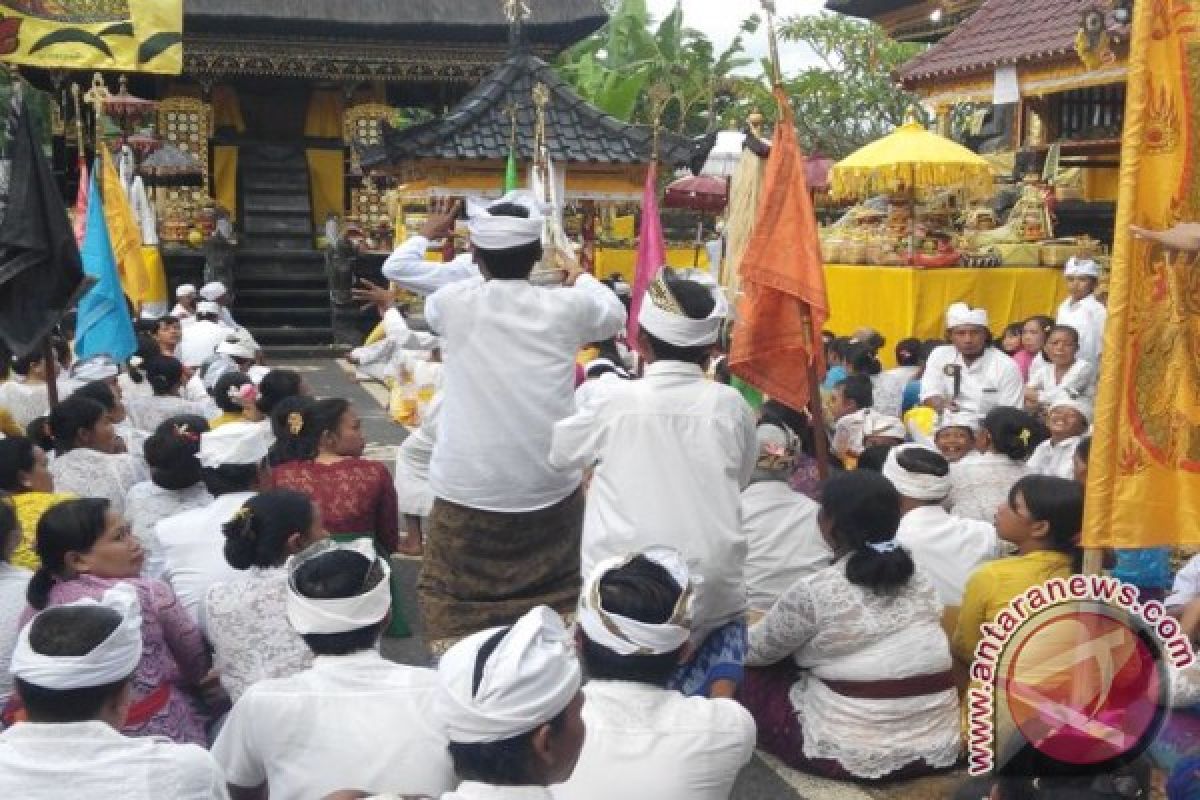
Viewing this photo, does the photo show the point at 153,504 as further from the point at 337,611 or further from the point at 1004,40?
the point at 1004,40

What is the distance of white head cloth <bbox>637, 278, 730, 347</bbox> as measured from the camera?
14.0ft

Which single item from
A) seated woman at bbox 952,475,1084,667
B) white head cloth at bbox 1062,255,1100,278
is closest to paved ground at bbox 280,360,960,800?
seated woman at bbox 952,475,1084,667

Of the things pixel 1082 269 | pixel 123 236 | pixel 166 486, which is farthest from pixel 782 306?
pixel 123 236

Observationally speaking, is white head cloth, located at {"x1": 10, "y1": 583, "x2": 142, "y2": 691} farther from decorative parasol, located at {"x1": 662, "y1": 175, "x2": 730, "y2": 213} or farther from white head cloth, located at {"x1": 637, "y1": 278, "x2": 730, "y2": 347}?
decorative parasol, located at {"x1": 662, "y1": 175, "x2": 730, "y2": 213}

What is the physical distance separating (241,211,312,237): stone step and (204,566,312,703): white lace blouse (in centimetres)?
1857

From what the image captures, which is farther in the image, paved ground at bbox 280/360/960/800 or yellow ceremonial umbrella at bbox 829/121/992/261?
yellow ceremonial umbrella at bbox 829/121/992/261

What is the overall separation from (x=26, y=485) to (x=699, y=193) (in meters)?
18.7

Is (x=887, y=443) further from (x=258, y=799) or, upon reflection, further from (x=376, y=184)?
(x=376, y=184)

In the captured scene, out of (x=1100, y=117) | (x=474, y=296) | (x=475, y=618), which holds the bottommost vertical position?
(x=475, y=618)

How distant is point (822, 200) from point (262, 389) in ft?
54.4

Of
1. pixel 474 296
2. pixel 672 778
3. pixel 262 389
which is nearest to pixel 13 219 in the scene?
pixel 262 389

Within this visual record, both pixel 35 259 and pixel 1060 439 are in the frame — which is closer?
pixel 35 259

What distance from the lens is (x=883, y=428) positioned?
670 cm

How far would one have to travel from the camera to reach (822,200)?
22.3 m
